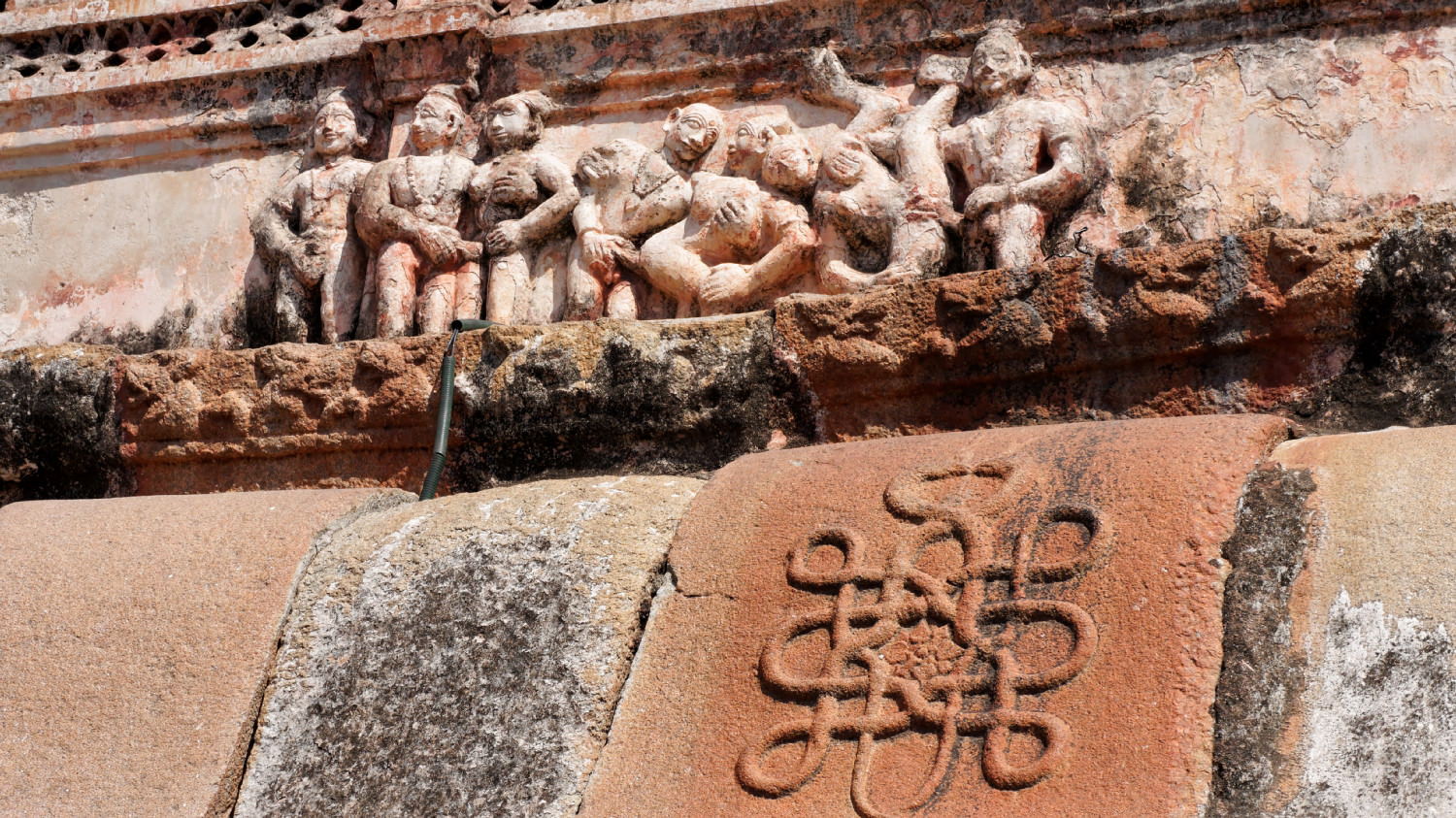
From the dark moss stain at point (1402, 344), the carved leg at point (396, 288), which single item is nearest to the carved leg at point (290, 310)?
the carved leg at point (396, 288)

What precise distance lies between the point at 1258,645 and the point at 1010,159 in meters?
2.04

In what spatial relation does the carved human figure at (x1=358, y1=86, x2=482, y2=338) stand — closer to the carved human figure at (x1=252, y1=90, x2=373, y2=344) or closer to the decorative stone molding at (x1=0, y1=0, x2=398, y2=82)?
the carved human figure at (x1=252, y1=90, x2=373, y2=344)

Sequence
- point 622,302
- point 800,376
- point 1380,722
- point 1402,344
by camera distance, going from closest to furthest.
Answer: point 1380,722 → point 1402,344 → point 800,376 → point 622,302

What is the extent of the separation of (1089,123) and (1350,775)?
8.16 feet

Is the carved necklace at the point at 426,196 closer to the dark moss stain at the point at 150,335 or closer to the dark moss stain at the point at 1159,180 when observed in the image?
the dark moss stain at the point at 150,335

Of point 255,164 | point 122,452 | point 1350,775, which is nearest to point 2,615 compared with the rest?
point 122,452

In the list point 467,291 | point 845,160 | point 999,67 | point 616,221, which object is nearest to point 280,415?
point 467,291

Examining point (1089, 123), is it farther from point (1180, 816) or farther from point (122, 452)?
point (122, 452)

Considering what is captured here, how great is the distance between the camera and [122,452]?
14.2 ft

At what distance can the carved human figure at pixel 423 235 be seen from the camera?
444 cm

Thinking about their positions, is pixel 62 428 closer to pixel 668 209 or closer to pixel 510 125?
pixel 510 125

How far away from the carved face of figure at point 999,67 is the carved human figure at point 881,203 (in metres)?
0.10

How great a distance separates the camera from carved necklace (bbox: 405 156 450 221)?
4594 millimetres

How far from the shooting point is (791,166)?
425 cm
